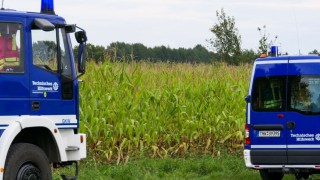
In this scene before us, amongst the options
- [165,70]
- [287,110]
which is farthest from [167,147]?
[287,110]

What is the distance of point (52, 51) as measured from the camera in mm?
12008

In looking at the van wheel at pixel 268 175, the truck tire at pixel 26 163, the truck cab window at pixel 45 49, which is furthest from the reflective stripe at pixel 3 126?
the van wheel at pixel 268 175

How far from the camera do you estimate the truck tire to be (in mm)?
11203

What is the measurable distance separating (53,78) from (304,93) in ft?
15.4

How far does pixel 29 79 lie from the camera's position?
11586mm

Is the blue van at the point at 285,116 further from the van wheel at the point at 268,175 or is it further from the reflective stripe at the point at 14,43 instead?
the reflective stripe at the point at 14,43

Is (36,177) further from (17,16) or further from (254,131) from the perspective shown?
(254,131)

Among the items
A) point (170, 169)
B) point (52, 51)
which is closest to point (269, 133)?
point (170, 169)

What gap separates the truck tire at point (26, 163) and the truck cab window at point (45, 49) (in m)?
1.22

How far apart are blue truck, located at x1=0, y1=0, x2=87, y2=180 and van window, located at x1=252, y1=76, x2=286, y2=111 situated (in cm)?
352

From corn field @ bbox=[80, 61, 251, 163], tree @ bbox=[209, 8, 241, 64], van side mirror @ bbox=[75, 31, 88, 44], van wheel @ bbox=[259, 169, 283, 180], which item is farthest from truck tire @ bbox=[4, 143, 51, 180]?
tree @ bbox=[209, 8, 241, 64]

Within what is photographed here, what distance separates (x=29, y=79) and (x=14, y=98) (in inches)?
15.3

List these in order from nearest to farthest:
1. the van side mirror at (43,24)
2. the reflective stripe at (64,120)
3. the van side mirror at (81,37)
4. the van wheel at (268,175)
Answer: the van side mirror at (43,24), the van side mirror at (81,37), the reflective stripe at (64,120), the van wheel at (268,175)

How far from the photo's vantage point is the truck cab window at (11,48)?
11229 millimetres
